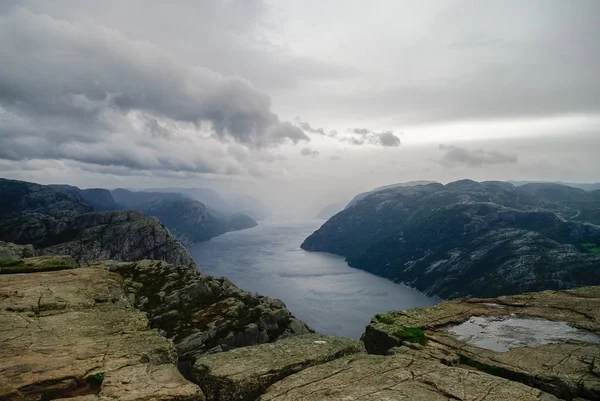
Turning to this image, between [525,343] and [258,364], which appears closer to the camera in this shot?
[258,364]

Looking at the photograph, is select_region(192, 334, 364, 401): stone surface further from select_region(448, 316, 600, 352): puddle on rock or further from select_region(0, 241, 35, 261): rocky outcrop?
select_region(0, 241, 35, 261): rocky outcrop

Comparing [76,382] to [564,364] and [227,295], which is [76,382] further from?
[227,295]

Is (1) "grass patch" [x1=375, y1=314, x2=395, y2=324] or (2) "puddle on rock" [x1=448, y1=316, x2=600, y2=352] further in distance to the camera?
(1) "grass patch" [x1=375, y1=314, x2=395, y2=324]

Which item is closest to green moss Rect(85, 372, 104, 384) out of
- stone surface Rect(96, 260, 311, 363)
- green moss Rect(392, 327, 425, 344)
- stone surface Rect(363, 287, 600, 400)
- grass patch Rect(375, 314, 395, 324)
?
stone surface Rect(363, 287, 600, 400)

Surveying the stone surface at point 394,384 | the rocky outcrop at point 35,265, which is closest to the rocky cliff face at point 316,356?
the stone surface at point 394,384

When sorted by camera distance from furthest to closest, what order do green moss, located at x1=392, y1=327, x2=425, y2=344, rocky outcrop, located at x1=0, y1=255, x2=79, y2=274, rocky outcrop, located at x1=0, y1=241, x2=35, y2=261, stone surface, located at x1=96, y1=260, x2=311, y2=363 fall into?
rocky outcrop, located at x1=0, y1=241, x2=35, y2=261 < rocky outcrop, located at x1=0, y1=255, x2=79, y2=274 < stone surface, located at x1=96, y1=260, x2=311, y2=363 < green moss, located at x1=392, y1=327, x2=425, y2=344

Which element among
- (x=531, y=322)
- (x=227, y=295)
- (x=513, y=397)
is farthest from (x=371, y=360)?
(x=227, y=295)

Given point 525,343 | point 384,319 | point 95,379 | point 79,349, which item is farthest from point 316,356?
point 525,343

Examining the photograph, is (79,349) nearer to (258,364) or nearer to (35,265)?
(258,364)
